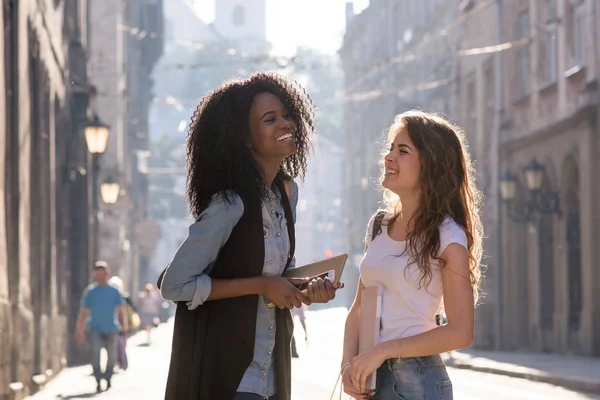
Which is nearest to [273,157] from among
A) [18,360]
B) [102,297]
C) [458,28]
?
[18,360]

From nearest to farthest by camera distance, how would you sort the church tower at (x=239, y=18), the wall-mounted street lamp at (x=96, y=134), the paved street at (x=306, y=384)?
the paved street at (x=306, y=384), the wall-mounted street lamp at (x=96, y=134), the church tower at (x=239, y=18)

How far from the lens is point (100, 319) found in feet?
56.3

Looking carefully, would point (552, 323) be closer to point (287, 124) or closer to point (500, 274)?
point (500, 274)

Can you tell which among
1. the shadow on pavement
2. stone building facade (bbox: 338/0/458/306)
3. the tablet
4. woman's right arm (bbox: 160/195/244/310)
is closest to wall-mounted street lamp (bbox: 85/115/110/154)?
the shadow on pavement

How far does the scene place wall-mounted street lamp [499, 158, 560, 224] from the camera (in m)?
26.0

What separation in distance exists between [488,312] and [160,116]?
8561 cm

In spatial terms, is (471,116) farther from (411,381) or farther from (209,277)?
(209,277)

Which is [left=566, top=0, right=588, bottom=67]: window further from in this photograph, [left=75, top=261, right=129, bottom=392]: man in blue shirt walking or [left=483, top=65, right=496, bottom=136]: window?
[left=75, top=261, right=129, bottom=392]: man in blue shirt walking

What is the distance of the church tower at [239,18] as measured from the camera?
432 ft

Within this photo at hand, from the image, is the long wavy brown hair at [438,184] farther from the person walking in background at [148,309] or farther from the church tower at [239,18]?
the church tower at [239,18]

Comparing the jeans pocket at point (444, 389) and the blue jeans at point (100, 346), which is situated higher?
the jeans pocket at point (444, 389)

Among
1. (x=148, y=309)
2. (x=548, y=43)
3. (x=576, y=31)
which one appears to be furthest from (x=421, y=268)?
(x=148, y=309)

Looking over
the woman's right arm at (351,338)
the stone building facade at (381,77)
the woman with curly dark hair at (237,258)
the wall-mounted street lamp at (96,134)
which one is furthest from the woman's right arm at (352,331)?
the stone building facade at (381,77)

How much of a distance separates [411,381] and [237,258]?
2.33 ft
